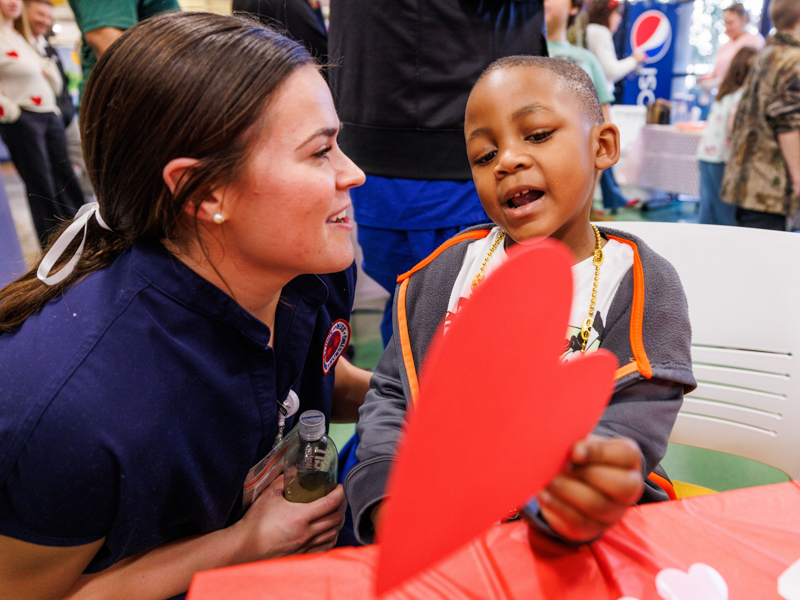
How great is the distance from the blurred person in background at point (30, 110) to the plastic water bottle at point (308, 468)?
249 cm

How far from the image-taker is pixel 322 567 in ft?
1.88

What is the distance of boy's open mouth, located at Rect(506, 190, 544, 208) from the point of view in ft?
2.93

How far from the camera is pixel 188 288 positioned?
76 centimetres

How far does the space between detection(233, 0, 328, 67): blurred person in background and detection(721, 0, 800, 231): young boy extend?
2084 millimetres

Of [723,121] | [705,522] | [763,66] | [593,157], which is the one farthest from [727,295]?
[723,121]

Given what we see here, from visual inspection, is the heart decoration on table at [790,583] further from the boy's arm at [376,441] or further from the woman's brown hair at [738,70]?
the woman's brown hair at [738,70]

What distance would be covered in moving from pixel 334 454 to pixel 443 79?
0.91 m

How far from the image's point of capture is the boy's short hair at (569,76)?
0.91 m

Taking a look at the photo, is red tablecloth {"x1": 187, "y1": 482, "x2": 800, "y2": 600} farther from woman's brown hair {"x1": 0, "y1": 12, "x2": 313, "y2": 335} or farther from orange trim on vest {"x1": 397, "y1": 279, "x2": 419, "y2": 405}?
woman's brown hair {"x1": 0, "y1": 12, "x2": 313, "y2": 335}

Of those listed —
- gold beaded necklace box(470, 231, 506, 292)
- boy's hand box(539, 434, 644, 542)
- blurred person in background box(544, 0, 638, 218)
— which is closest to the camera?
boy's hand box(539, 434, 644, 542)

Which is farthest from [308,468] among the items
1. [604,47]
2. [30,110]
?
[604,47]

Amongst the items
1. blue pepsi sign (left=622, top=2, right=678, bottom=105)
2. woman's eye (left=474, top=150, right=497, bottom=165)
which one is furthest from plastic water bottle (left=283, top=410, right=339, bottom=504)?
blue pepsi sign (left=622, top=2, right=678, bottom=105)

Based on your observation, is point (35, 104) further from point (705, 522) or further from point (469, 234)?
point (705, 522)

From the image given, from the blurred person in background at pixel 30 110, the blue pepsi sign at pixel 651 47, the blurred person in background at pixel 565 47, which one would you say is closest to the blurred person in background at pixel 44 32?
the blurred person in background at pixel 30 110
